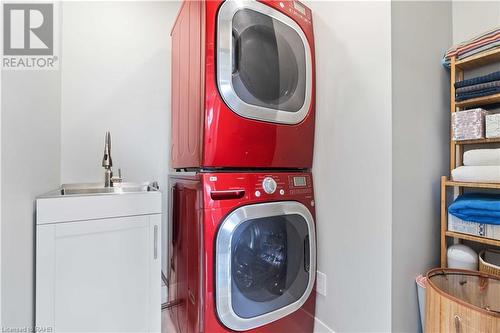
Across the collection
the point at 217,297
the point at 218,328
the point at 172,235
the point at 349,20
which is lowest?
the point at 218,328

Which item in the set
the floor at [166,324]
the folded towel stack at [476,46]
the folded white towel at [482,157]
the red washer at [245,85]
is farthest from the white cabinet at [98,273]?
the folded towel stack at [476,46]

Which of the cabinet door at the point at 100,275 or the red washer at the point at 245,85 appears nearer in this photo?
the cabinet door at the point at 100,275

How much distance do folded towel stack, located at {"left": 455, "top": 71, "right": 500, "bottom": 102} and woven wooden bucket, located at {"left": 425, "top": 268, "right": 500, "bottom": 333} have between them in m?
0.78

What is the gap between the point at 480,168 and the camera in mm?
1093

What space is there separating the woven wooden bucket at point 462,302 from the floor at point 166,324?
1304mm

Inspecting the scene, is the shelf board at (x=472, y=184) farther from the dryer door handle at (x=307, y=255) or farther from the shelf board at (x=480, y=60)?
the dryer door handle at (x=307, y=255)

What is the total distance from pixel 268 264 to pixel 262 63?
0.98m

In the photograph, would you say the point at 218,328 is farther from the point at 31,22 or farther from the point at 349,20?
the point at 31,22

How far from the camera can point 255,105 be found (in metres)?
1.18

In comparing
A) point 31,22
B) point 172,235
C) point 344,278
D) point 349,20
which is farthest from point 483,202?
point 31,22

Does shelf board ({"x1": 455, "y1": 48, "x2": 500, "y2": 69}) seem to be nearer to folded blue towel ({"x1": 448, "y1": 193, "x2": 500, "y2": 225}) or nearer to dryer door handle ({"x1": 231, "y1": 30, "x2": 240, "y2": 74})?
folded blue towel ({"x1": 448, "y1": 193, "x2": 500, "y2": 225})

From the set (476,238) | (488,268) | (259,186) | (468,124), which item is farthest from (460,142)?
(259,186)

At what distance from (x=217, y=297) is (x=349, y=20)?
1437mm

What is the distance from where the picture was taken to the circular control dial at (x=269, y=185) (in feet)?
3.88
